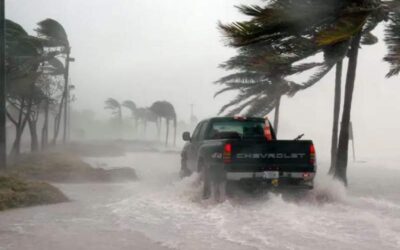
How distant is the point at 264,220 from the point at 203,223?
3.41ft

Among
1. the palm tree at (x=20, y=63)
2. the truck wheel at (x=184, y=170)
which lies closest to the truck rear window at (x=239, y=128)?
the truck wheel at (x=184, y=170)

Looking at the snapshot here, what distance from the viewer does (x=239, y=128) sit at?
12.6 metres

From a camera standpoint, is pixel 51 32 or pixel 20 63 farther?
pixel 51 32

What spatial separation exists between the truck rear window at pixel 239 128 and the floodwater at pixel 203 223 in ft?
4.28

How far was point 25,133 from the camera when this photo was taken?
8400cm

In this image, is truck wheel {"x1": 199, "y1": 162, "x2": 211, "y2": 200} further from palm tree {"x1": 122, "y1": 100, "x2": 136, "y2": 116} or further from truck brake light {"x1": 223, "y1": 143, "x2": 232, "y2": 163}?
palm tree {"x1": 122, "y1": 100, "x2": 136, "y2": 116}

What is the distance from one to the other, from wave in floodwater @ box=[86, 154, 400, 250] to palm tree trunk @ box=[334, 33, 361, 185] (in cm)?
313

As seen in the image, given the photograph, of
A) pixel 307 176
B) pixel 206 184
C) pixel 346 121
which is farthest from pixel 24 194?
pixel 346 121

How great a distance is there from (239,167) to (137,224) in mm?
2465

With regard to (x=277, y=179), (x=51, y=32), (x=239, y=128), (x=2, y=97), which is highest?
(x=51, y=32)

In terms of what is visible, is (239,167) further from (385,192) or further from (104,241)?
(385,192)

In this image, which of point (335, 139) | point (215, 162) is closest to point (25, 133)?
point (335, 139)

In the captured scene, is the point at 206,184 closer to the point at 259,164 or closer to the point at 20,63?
the point at 259,164

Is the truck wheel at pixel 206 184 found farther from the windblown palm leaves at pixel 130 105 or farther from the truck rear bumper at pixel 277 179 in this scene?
the windblown palm leaves at pixel 130 105
